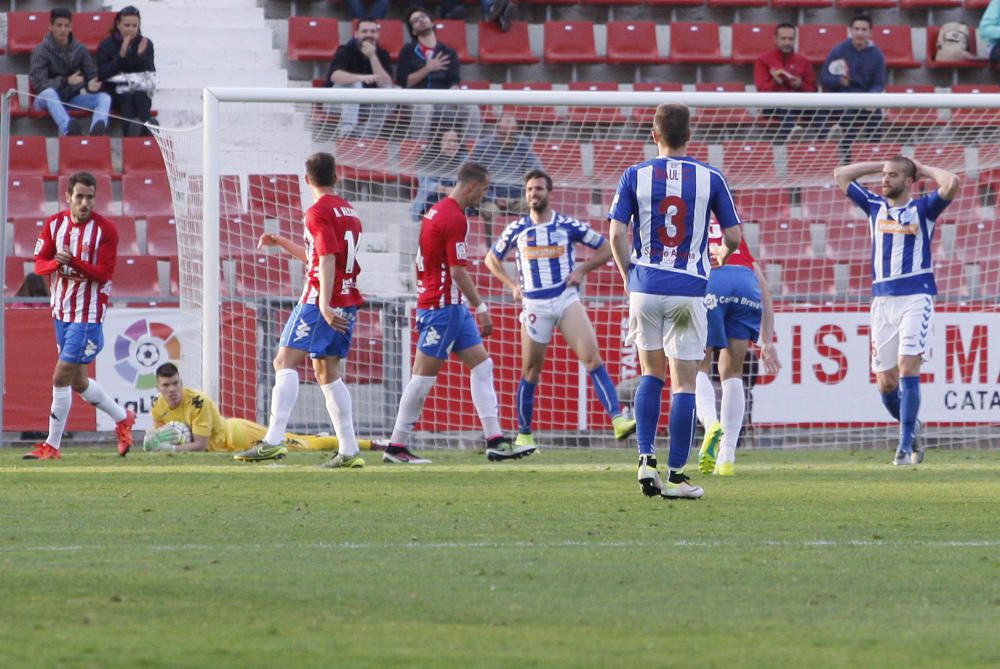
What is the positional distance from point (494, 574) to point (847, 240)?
10.9 meters

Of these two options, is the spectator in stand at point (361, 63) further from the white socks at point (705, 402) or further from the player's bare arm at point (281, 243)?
the white socks at point (705, 402)

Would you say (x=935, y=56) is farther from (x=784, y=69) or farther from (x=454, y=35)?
(x=454, y=35)

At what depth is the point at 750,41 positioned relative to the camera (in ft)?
65.3

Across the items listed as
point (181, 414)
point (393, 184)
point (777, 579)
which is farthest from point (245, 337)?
point (777, 579)

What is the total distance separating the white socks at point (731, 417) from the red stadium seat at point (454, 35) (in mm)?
9599

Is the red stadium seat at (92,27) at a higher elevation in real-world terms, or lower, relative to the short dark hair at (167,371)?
higher

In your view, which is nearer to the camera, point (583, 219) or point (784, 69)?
point (583, 219)

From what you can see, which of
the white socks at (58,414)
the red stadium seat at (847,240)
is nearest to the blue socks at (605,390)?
the red stadium seat at (847,240)

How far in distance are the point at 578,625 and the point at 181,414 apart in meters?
8.97

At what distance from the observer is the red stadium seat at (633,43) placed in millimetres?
19688

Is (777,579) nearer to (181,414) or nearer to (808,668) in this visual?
(808,668)

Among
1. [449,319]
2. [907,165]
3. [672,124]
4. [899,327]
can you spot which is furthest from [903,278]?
[672,124]

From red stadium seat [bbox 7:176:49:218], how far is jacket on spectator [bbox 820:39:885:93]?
875 cm

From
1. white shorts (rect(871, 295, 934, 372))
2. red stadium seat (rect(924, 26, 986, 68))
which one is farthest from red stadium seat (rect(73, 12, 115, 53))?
white shorts (rect(871, 295, 934, 372))
